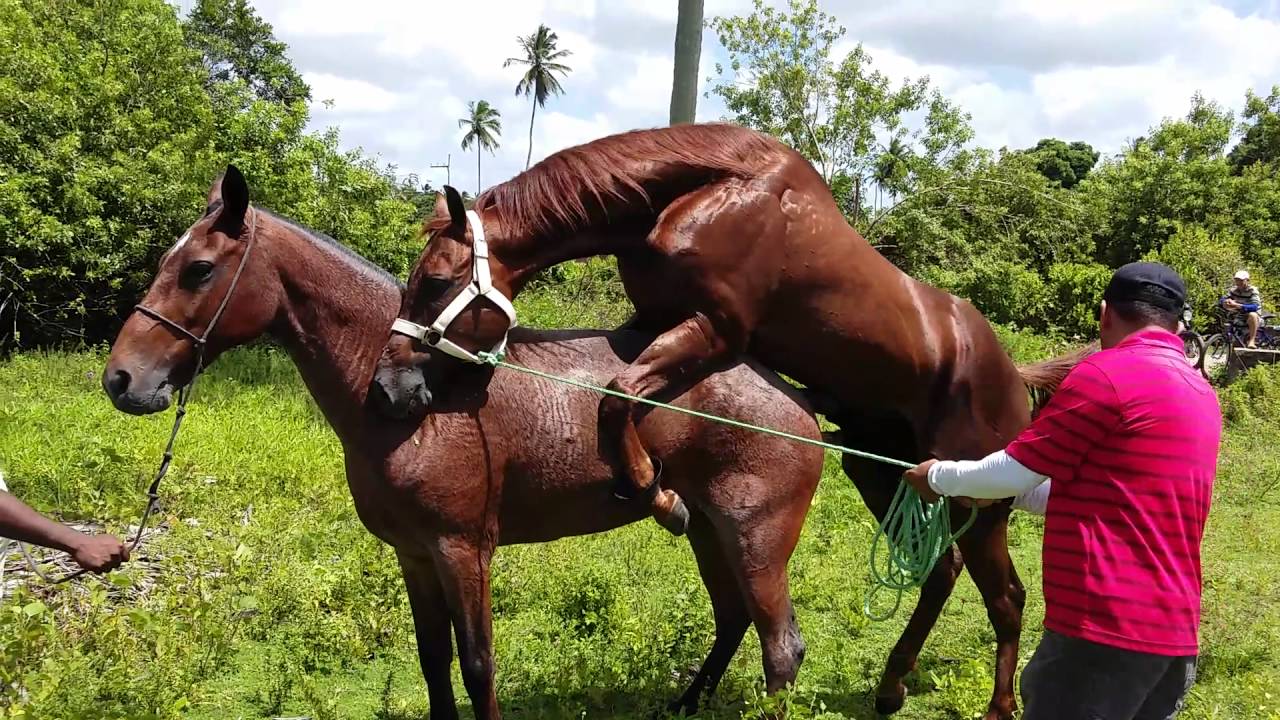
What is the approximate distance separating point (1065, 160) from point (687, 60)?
126ft

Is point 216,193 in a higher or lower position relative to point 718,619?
higher

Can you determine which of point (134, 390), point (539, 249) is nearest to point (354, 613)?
point (134, 390)

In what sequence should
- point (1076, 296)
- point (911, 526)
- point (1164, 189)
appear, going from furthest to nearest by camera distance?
point (1164, 189) → point (1076, 296) → point (911, 526)

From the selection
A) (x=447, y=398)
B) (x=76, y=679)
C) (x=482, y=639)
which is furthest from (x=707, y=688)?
(x=76, y=679)

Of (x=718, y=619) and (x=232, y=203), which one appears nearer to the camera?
(x=232, y=203)

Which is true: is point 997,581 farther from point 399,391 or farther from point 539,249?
point 399,391

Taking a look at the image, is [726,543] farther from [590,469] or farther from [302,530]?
[302,530]

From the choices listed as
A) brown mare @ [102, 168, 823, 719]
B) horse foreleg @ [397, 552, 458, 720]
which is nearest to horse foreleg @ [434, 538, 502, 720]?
brown mare @ [102, 168, 823, 719]

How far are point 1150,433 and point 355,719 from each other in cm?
351

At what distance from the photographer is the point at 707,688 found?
3.99m

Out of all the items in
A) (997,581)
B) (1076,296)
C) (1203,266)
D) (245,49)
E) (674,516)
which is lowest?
(997,581)

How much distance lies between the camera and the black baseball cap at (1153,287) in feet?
7.01

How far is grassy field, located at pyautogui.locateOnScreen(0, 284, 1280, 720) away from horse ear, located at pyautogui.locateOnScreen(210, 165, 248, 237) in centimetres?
119

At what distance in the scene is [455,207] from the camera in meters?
2.74
